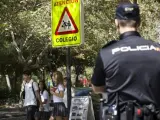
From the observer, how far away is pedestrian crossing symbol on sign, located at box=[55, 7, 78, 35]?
699cm

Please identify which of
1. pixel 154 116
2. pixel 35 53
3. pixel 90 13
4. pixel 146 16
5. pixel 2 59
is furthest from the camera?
pixel 2 59

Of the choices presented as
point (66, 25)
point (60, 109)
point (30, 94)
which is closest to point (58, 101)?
point (60, 109)

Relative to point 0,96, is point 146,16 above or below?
above

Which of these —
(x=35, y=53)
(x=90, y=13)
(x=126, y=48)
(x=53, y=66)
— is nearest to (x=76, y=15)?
(x=126, y=48)

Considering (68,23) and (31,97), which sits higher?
(68,23)

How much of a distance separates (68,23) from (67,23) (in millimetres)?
20

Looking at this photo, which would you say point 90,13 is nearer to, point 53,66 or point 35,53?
point 35,53

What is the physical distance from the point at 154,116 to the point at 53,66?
38.4 m

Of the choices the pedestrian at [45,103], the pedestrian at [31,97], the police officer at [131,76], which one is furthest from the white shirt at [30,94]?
the police officer at [131,76]

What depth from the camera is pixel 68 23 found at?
23.1 ft

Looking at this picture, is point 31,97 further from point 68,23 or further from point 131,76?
point 131,76

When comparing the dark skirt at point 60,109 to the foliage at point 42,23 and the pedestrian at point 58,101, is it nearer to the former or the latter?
the pedestrian at point 58,101

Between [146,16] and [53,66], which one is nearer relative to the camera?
[146,16]

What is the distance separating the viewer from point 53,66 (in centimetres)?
4169
